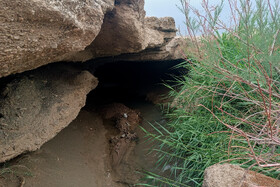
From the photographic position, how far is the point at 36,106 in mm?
1796

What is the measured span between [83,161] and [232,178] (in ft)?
5.06

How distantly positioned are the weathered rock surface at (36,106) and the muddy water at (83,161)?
36 centimetres

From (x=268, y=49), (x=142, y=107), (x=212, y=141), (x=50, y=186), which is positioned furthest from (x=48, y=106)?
(x=142, y=107)

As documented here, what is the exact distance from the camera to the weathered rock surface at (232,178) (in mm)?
1207

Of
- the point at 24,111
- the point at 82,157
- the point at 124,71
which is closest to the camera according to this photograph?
the point at 24,111

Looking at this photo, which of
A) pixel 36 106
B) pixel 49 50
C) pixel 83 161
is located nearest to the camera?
pixel 49 50

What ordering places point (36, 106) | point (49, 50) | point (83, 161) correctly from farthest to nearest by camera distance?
point (83, 161) < point (36, 106) < point (49, 50)

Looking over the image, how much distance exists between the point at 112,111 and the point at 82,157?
44.0 inches

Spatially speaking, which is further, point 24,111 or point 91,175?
point 91,175

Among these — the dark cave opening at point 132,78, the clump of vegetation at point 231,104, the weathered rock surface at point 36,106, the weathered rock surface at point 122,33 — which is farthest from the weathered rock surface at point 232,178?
the dark cave opening at point 132,78

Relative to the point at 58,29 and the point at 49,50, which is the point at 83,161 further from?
the point at 58,29

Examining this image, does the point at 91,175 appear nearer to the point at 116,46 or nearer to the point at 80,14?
the point at 116,46

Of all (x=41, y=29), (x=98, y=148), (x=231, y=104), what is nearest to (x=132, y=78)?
(x=98, y=148)

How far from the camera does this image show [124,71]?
474 centimetres
